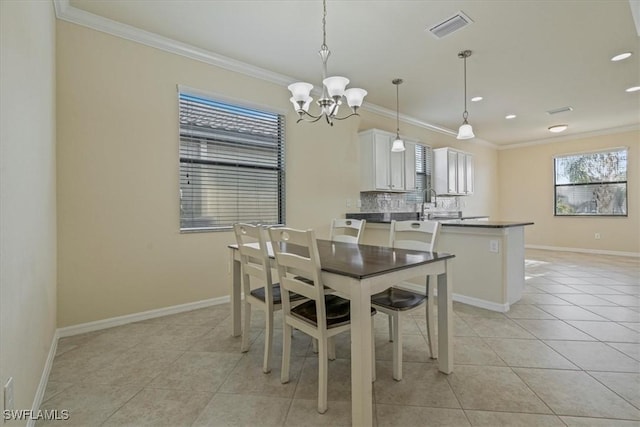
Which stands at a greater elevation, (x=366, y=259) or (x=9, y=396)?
(x=366, y=259)

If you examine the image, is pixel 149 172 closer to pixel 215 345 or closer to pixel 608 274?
pixel 215 345

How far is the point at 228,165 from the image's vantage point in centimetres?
338

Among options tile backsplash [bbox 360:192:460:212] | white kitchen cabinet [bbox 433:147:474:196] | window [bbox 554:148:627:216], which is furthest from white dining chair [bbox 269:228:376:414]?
window [bbox 554:148:627:216]

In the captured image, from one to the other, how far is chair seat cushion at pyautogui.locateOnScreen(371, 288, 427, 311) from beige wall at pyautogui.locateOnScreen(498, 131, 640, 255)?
692 cm

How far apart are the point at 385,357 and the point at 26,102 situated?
2520 millimetres

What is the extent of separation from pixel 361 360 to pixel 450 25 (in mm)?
2889

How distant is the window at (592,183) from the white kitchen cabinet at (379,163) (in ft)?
15.5

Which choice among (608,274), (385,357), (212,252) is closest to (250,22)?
(212,252)

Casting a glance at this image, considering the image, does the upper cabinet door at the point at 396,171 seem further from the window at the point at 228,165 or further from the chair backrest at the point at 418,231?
the chair backrest at the point at 418,231

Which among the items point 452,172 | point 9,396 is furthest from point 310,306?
point 452,172

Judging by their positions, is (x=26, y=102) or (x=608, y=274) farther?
(x=608, y=274)

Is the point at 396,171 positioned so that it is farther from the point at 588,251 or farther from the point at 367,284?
the point at 588,251

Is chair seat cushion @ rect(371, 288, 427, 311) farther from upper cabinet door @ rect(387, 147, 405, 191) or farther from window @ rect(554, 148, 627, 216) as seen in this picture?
window @ rect(554, 148, 627, 216)

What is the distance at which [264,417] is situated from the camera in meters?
1.51
